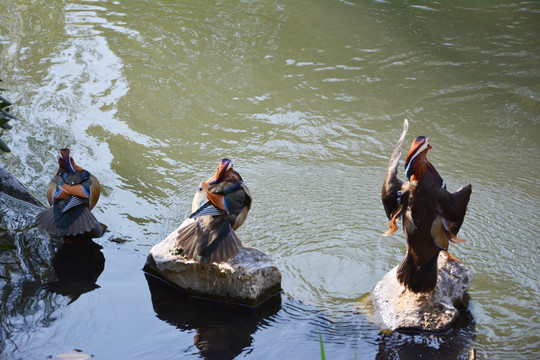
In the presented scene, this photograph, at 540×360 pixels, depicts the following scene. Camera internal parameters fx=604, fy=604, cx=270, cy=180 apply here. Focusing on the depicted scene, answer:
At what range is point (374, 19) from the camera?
1050 cm

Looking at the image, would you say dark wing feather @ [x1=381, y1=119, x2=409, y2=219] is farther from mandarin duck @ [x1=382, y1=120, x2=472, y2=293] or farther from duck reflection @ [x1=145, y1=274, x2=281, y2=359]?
duck reflection @ [x1=145, y1=274, x2=281, y2=359]

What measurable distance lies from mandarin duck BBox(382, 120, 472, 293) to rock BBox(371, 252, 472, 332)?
113mm

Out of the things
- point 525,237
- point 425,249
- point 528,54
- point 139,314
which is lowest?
point 139,314

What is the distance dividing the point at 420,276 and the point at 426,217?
0.44 metres

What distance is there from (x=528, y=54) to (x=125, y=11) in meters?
6.87

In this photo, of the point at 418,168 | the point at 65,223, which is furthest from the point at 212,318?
the point at 418,168

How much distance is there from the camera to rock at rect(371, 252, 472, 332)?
14.5 ft

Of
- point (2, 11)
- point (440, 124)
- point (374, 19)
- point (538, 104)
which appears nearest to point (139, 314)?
point (440, 124)

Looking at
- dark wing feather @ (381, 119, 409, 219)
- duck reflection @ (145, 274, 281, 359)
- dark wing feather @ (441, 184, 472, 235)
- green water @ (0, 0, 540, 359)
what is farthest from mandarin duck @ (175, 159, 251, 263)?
dark wing feather @ (441, 184, 472, 235)

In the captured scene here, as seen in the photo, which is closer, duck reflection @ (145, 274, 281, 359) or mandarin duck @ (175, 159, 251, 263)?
duck reflection @ (145, 274, 281, 359)

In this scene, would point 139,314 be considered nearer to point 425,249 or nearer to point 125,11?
point 425,249

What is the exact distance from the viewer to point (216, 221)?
4801mm

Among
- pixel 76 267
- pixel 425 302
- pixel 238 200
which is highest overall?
pixel 238 200

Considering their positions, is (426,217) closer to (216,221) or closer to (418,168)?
(418,168)
